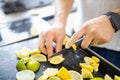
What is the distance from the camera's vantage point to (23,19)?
Result: 134 cm

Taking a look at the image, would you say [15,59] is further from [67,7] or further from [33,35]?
[67,7]

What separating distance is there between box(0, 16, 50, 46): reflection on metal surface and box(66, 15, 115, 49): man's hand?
0.36m

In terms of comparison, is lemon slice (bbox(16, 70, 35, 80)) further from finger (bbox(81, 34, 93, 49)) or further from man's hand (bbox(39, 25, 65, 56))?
finger (bbox(81, 34, 93, 49))

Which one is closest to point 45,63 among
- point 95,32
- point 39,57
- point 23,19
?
point 39,57

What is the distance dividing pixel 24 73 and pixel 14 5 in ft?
2.87

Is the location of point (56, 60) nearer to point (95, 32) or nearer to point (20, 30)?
point (95, 32)

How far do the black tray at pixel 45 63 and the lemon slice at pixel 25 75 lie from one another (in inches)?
0.9

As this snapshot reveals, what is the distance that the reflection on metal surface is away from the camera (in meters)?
1.13

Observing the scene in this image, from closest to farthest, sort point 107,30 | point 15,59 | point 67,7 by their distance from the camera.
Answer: point 107,30, point 15,59, point 67,7

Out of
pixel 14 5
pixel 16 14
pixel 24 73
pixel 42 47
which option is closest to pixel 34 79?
pixel 24 73

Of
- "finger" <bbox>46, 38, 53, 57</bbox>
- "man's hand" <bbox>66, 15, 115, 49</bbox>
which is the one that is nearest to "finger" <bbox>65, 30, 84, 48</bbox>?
"man's hand" <bbox>66, 15, 115, 49</bbox>

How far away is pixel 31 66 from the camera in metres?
0.89

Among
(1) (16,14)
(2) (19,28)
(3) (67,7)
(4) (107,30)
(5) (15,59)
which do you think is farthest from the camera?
(1) (16,14)

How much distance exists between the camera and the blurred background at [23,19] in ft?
3.81
